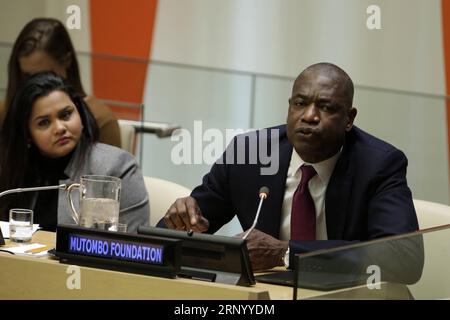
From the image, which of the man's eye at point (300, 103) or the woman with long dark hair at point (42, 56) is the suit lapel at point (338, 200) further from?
the woman with long dark hair at point (42, 56)

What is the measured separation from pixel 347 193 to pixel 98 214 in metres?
0.71

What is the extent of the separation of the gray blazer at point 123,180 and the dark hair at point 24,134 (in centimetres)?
5

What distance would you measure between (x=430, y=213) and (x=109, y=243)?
1142mm

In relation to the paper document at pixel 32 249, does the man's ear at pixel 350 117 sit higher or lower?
higher

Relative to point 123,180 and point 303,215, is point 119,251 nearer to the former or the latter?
point 303,215

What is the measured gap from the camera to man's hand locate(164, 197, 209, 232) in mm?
2609

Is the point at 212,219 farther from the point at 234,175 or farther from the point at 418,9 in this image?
the point at 418,9

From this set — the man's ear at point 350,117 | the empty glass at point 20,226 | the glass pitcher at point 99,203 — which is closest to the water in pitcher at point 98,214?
the glass pitcher at point 99,203

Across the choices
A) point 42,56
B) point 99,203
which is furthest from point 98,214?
point 42,56

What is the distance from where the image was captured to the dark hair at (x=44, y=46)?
4363 mm

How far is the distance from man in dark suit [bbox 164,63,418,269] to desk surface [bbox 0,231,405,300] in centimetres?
46

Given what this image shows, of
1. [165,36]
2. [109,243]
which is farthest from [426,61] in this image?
[109,243]

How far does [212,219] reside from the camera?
2918 millimetres
